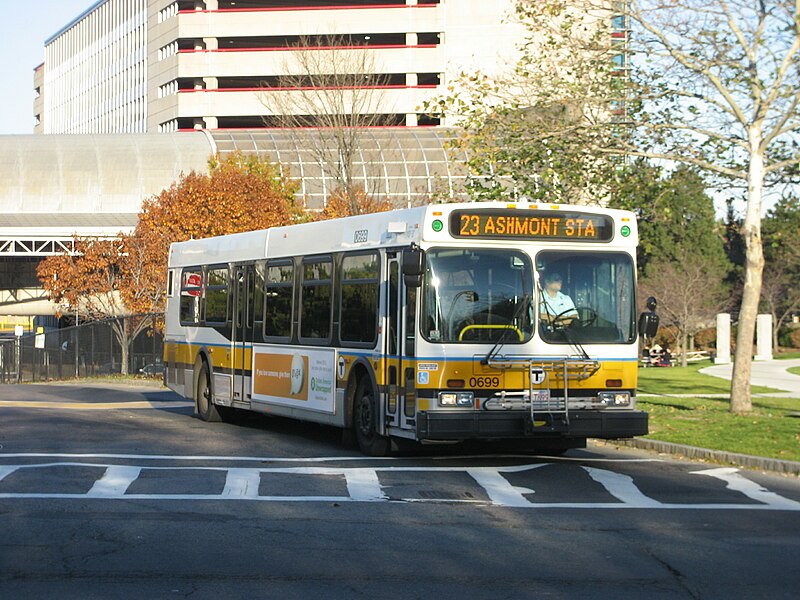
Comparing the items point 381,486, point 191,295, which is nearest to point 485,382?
point 381,486

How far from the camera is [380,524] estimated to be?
37.2 feet

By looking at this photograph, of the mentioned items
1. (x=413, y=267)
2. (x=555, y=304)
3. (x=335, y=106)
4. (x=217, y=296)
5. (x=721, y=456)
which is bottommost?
(x=721, y=456)

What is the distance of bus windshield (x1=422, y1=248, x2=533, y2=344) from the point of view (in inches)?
603

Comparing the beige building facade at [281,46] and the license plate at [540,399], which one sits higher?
the beige building facade at [281,46]

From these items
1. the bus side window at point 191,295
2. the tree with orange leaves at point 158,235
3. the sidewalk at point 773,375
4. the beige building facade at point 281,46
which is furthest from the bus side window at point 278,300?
the beige building facade at point 281,46

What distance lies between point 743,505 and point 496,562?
4032mm

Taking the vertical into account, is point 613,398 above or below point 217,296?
below

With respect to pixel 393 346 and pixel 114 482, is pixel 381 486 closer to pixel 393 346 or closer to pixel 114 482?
pixel 393 346

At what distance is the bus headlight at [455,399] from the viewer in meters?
15.1

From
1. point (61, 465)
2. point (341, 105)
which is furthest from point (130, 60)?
point (61, 465)

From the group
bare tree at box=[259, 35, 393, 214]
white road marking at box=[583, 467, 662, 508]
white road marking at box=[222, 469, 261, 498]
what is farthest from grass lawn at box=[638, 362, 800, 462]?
bare tree at box=[259, 35, 393, 214]

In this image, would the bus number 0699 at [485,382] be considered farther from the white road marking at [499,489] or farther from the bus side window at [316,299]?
the bus side window at [316,299]

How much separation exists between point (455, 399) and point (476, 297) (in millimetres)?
1198

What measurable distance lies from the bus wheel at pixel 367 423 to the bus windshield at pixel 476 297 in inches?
67.6
